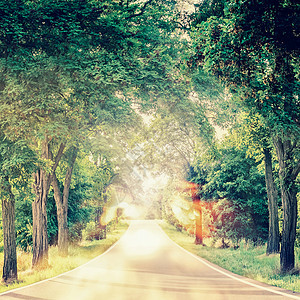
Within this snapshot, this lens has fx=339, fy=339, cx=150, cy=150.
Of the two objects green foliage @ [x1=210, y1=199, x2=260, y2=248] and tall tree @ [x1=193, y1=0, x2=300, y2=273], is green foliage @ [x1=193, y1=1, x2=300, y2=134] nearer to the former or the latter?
tall tree @ [x1=193, y1=0, x2=300, y2=273]

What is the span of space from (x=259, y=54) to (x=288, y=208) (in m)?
5.88

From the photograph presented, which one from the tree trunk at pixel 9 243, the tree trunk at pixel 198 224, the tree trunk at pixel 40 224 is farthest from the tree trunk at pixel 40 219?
the tree trunk at pixel 198 224

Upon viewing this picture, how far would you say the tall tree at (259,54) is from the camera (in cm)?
866

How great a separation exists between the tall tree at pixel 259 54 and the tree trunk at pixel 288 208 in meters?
0.22

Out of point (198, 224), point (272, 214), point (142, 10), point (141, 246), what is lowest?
point (141, 246)

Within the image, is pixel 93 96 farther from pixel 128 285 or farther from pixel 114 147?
pixel 114 147

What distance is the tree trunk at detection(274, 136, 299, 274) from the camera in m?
11.8

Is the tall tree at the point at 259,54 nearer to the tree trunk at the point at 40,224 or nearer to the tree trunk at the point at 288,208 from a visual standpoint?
the tree trunk at the point at 288,208

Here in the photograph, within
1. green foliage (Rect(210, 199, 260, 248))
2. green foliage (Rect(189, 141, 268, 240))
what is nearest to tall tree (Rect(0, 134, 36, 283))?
green foliage (Rect(189, 141, 268, 240))

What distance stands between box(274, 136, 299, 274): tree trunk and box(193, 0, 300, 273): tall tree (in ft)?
0.74

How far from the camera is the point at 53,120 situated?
12.1 meters

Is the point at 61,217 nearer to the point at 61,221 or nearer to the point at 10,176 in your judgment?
the point at 61,221

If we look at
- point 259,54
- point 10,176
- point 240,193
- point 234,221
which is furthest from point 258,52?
point 234,221

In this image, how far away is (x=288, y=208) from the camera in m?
12.3
